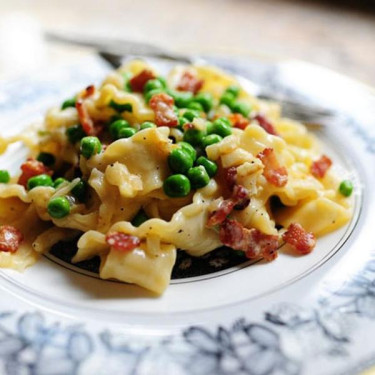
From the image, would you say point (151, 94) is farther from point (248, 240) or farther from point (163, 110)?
point (248, 240)

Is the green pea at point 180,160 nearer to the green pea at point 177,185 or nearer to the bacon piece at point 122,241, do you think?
the green pea at point 177,185

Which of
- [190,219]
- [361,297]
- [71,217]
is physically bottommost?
[71,217]

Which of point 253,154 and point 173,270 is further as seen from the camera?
point 253,154

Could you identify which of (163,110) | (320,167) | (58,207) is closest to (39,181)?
(58,207)

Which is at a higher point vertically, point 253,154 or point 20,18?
point 253,154

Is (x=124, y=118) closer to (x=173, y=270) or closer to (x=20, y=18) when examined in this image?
(x=173, y=270)

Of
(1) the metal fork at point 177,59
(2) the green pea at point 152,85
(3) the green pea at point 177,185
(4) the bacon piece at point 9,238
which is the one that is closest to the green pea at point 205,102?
(2) the green pea at point 152,85

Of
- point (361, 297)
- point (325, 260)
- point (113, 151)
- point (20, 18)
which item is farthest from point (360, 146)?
point (20, 18)

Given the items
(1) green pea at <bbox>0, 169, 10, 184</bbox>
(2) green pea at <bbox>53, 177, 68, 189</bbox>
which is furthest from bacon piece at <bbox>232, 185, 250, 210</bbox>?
(1) green pea at <bbox>0, 169, 10, 184</bbox>
